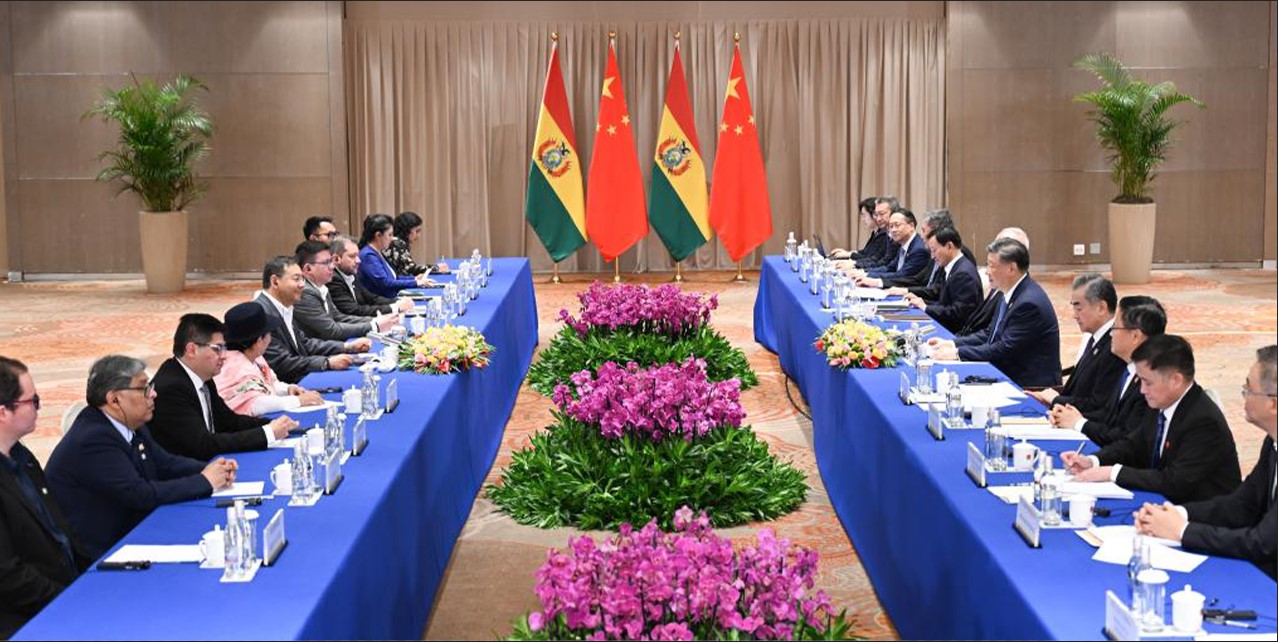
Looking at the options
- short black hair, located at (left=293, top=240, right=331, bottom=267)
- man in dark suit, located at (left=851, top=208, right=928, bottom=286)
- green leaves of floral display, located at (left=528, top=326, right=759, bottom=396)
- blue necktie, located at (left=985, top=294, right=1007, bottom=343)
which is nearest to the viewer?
blue necktie, located at (left=985, top=294, right=1007, bottom=343)

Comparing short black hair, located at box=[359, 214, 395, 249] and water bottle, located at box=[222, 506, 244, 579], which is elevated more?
short black hair, located at box=[359, 214, 395, 249]

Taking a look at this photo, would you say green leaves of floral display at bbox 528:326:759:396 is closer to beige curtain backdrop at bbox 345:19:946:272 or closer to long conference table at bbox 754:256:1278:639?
long conference table at bbox 754:256:1278:639

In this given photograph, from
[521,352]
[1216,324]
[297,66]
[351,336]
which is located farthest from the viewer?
[297,66]

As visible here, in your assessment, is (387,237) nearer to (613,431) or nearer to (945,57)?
(613,431)

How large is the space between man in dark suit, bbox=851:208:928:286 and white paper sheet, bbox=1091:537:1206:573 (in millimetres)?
→ 6100

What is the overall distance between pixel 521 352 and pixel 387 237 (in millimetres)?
1194

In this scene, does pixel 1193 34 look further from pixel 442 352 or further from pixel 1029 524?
pixel 1029 524

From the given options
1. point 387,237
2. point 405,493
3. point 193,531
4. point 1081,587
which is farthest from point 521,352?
point 1081,587

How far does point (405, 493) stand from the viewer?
5273mm

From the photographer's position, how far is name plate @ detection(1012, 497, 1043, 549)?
423 cm

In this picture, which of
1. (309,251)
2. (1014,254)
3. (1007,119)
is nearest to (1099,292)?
(1014,254)

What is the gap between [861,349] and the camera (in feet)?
23.4

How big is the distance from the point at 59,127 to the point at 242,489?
40.2 ft

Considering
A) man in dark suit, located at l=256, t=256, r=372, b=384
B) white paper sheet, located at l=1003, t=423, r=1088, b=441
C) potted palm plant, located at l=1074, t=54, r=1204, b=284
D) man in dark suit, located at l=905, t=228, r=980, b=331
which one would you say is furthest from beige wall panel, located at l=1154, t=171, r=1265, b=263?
white paper sheet, located at l=1003, t=423, r=1088, b=441
